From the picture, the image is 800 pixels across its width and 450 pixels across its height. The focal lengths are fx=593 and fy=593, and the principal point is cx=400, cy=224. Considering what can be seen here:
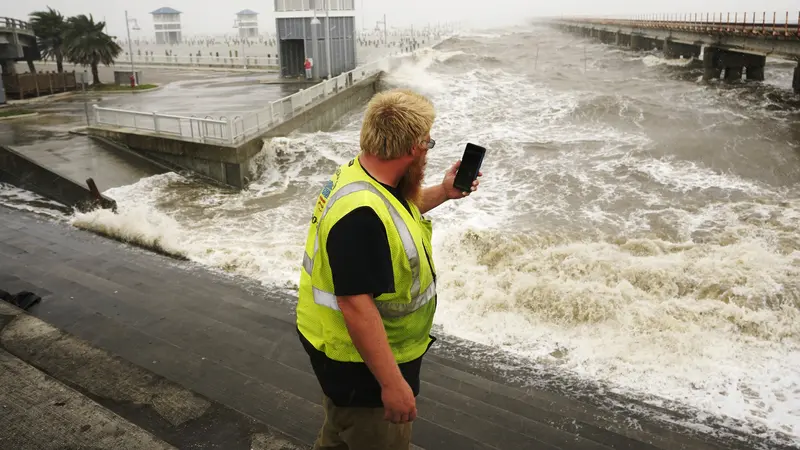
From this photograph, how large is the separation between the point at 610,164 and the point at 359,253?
52.9ft

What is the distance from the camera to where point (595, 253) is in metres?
9.88

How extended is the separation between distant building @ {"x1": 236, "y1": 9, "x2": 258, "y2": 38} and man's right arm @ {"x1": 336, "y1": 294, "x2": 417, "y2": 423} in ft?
456

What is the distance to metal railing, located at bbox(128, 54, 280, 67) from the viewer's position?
4128cm

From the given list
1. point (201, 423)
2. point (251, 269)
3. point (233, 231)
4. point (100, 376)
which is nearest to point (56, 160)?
point (233, 231)

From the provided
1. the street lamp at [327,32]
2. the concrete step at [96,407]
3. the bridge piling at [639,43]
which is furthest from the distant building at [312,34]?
the bridge piling at [639,43]

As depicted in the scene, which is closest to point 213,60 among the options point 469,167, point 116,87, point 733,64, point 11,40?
point 116,87

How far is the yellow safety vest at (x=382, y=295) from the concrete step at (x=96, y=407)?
4.78 feet

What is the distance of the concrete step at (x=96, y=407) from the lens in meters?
3.26

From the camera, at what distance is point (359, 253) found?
6.64ft

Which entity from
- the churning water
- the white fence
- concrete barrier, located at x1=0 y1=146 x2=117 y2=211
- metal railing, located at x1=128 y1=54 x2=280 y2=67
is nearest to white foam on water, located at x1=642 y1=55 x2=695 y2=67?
the churning water

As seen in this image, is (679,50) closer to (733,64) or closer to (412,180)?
(733,64)

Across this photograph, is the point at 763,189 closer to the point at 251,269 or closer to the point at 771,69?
the point at 251,269

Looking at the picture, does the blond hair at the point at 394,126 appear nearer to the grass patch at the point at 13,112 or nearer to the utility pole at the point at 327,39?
the grass patch at the point at 13,112

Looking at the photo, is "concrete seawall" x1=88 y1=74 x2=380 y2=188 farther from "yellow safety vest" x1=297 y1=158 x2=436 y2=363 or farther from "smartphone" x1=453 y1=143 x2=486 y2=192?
"yellow safety vest" x1=297 y1=158 x2=436 y2=363
